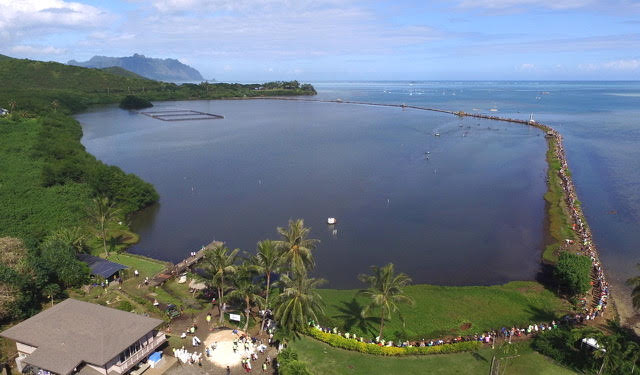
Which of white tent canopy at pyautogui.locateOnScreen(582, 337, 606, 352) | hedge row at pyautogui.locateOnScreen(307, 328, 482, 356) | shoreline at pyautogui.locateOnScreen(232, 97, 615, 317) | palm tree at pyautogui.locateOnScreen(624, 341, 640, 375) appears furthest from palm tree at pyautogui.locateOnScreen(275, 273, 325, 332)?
shoreline at pyautogui.locateOnScreen(232, 97, 615, 317)

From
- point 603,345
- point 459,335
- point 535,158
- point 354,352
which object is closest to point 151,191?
point 354,352

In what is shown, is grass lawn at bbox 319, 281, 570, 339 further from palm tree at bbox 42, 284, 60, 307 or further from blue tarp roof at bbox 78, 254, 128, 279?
palm tree at bbox 42, 284, 60, 307

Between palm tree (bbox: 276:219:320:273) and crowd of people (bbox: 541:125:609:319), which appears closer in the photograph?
palm tree (bbox: 276:219:320:273)

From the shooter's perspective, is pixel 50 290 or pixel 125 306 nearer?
pixel 125 306

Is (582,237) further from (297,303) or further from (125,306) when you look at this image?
(125,306)

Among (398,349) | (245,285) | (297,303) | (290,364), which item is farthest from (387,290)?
(245,285)

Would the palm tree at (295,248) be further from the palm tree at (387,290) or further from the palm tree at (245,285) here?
the palm tree at (387,290)

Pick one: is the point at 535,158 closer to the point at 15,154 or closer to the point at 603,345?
the point at 603,345
